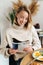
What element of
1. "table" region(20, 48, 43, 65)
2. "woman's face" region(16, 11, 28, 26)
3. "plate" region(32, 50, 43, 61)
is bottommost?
"table" region(20, 48, 43, 65)

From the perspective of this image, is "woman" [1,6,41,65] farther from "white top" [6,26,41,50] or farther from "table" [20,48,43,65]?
"table" [20,48,43,65]

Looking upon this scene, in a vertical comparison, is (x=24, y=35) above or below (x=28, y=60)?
above

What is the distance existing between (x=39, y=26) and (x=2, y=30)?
0.68 m

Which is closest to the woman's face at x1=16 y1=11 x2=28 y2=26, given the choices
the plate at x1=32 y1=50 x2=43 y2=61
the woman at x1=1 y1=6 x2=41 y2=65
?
the woman at x1=1 y1=6 x2=41 y2=65

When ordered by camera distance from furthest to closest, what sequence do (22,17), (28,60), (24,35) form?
(24,35) < (22,17) < (28,60)

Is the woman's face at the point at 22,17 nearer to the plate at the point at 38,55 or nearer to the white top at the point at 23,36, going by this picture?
the white top at the point at 23,36

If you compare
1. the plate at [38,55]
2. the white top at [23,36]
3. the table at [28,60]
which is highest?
the white top at [23,36]

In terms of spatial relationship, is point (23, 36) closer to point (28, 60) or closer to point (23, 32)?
point (23, 32)

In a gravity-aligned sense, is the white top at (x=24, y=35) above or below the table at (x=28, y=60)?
above

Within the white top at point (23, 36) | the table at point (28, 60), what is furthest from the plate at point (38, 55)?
the white top at point (23, 36)

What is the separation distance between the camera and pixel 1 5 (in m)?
2.94

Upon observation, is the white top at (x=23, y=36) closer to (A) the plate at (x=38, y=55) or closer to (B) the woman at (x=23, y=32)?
(B) the woman at (x=23, y=32)

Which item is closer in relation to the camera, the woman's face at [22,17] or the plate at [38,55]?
the plate at [38,55]

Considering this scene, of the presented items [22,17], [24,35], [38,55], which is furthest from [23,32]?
[38,55]
